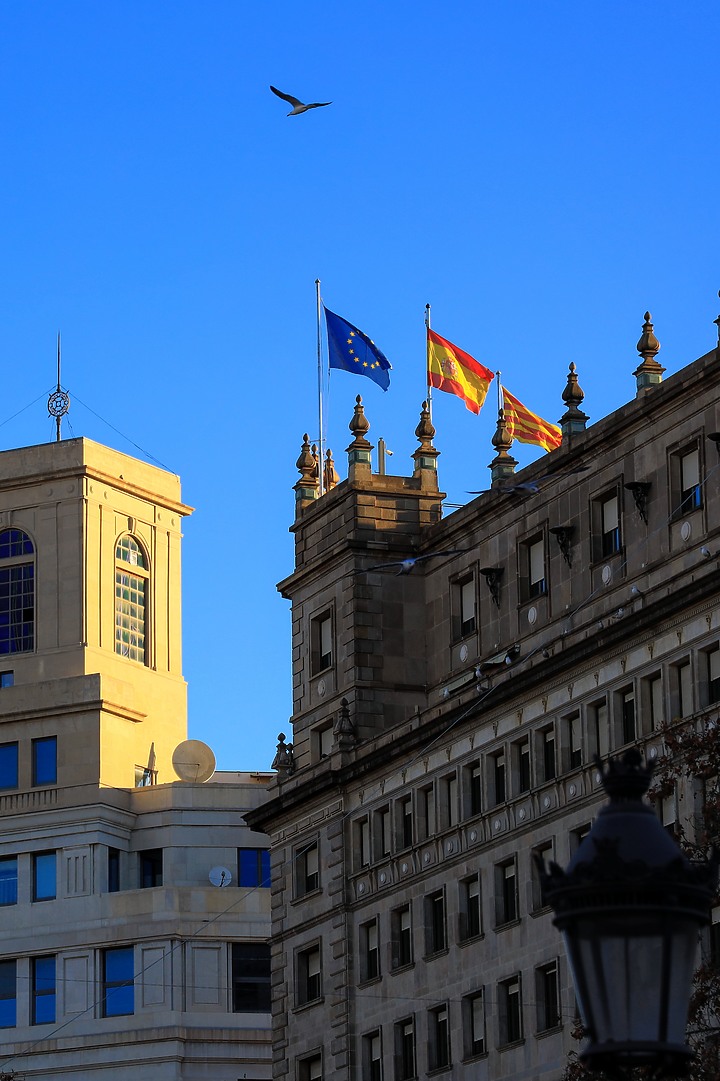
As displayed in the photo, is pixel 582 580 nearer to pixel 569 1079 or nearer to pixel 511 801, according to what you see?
pixel 511 801

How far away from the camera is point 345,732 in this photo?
285ft

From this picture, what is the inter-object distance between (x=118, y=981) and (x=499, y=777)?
124 feet

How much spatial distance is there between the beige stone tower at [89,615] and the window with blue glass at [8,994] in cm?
800

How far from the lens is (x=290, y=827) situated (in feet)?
296

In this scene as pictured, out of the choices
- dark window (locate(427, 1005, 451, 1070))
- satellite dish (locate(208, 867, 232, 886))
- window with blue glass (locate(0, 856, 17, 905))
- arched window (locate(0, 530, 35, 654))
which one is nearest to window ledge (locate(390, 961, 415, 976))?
dark window (locate(427, 1005, 451, 1070))

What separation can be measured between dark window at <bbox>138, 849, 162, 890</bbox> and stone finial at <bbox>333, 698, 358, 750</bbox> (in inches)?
1181

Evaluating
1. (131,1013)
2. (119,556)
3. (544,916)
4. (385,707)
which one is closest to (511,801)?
(544,916)

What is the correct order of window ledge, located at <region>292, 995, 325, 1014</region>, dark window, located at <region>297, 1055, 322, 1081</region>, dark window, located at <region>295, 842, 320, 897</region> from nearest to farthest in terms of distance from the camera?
dark window, located at <region>297, 1055, 322, 1081</region>, window ledge, located at <region>292, 995, 325, 1014</region>, dark window, located at <region>295, 842, 320, 897</region>

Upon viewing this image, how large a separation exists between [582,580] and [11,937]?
4363 centimetres

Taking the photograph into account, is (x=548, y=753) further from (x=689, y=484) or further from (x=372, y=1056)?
(x=372, y=1056)

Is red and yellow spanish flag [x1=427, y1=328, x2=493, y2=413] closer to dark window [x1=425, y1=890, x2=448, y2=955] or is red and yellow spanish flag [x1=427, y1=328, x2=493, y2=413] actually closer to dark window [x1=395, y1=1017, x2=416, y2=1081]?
dark window [x1=425, y1=890, x2=448, y2=955]

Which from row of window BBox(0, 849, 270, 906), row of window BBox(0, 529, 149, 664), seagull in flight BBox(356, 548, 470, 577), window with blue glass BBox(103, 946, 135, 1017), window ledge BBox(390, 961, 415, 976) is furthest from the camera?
row of window BBox(0, 529, 149, 664)

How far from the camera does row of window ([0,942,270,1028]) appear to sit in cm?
11112

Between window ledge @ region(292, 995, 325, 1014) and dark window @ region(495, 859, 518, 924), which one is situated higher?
dark window @ region(495, 859, 518, 924)
